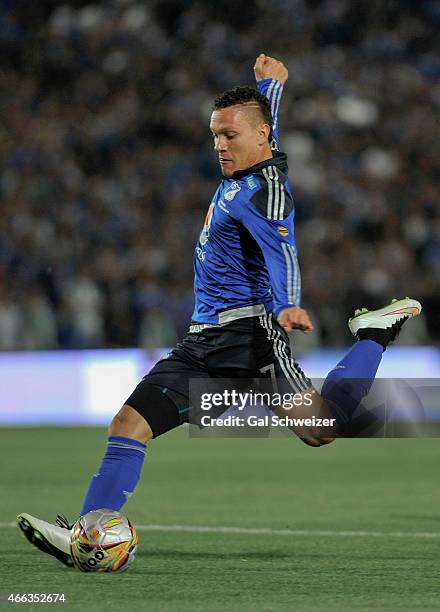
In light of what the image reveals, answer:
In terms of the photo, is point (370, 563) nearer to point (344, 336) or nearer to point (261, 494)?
point (261, 494)

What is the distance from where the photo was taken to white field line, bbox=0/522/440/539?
6664 millimetres

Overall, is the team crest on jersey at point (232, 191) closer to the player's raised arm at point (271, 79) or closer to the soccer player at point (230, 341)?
the soccer player at point (230, 341)

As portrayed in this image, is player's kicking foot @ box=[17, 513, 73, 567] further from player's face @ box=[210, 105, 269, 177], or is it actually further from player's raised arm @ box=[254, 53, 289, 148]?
player's raised arm @ box=[254, 53, 289, 148]

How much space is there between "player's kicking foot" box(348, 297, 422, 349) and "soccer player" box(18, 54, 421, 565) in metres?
0.04

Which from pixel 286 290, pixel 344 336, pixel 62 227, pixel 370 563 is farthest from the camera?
pixel 62 227

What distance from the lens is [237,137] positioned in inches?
209

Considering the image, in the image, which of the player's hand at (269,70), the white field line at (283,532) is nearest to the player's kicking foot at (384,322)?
the player's hand at (269,70)

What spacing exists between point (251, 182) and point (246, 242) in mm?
272

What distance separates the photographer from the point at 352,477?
9.72 meters

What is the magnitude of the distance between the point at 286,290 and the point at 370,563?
62.4 inches

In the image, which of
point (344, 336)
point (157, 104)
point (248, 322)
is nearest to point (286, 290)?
point (248, 322)

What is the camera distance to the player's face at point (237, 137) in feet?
17.4

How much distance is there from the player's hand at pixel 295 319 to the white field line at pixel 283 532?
2.27 metres

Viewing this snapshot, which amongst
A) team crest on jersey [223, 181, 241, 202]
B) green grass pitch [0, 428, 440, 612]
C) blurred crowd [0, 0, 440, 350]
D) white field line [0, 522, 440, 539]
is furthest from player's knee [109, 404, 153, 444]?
blurred crowd [0, 0, 440, 350]
